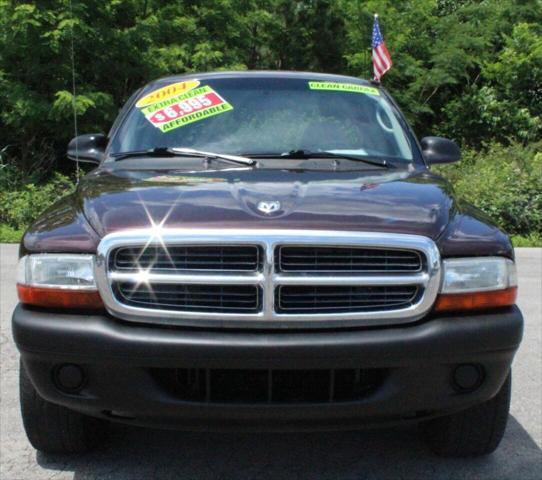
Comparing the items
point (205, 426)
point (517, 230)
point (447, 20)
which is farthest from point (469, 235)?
point (447, 20)

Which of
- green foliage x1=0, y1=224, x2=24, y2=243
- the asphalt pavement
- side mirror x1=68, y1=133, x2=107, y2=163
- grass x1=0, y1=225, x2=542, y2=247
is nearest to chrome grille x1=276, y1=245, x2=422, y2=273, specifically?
the asphalt pavement

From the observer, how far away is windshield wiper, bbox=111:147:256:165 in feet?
11.6

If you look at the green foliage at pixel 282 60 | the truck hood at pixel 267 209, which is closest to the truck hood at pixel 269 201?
the truck hood at pixel 267 209

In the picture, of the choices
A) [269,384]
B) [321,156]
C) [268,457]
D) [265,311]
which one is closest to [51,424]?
[268,457]

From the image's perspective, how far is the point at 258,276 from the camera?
2564 millimetres

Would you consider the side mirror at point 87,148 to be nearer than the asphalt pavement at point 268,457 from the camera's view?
No

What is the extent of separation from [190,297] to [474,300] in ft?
3.30

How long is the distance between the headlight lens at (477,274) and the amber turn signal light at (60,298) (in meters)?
1.22

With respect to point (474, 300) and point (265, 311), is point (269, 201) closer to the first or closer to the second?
point (265, 311)

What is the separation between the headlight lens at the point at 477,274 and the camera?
2666 millimetres

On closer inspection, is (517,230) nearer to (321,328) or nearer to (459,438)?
(459,438)

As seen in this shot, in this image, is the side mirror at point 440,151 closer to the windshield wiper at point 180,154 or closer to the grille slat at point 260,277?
the windshield wiper at point 180,154

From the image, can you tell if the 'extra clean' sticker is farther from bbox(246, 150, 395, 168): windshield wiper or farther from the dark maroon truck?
the dark maroon truck

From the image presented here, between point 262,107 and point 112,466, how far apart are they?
2012 millimetres
